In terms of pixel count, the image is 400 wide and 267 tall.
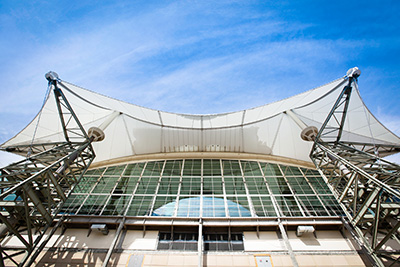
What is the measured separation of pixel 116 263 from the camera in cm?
1094

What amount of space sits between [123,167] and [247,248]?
14013 mm

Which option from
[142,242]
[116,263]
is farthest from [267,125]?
[116,263]

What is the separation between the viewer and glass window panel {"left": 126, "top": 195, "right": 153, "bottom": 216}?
13.7m

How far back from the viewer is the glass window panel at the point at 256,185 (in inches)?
625

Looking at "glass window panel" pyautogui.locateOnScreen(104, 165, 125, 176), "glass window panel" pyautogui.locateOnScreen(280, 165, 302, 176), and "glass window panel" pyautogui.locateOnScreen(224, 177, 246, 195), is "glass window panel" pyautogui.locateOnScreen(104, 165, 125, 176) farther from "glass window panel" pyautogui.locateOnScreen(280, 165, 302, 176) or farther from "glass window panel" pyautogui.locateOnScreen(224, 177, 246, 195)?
"glass window panel" pyautogui.locateOnScreen(280, 165, 302, 176)

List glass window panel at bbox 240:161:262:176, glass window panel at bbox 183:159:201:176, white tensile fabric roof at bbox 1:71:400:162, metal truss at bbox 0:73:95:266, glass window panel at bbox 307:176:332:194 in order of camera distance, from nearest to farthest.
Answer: metal truss at bbox 0:73:95:266
glass window panel at bbox 307:176:332:194
white tensile fabric roof at bbox 1:71:400:162
glass window panel at bbox 240:161:262:176
glass window panel at bbox 183:159:201:176

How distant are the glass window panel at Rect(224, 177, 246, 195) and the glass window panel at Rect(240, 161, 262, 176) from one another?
4.52 feet

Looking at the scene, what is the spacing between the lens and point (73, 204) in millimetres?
14617

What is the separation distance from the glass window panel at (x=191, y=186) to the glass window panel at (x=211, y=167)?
4.96 feet

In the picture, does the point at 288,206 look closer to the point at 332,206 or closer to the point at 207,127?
the point at 332,206

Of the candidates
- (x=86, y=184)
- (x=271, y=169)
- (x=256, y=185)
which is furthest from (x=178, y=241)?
(x=271, y=169)

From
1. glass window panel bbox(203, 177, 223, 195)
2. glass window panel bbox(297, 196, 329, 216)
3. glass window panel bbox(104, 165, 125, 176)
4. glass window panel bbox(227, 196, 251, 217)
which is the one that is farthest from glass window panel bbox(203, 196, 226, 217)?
glass window panel bbox(104, 165, 125, 176)

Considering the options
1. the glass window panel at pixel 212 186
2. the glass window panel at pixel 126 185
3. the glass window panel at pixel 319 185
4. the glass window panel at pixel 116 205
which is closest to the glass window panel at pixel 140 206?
the glass window panel at pixel 116 205

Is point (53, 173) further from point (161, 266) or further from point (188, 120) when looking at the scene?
point (188, 120)
